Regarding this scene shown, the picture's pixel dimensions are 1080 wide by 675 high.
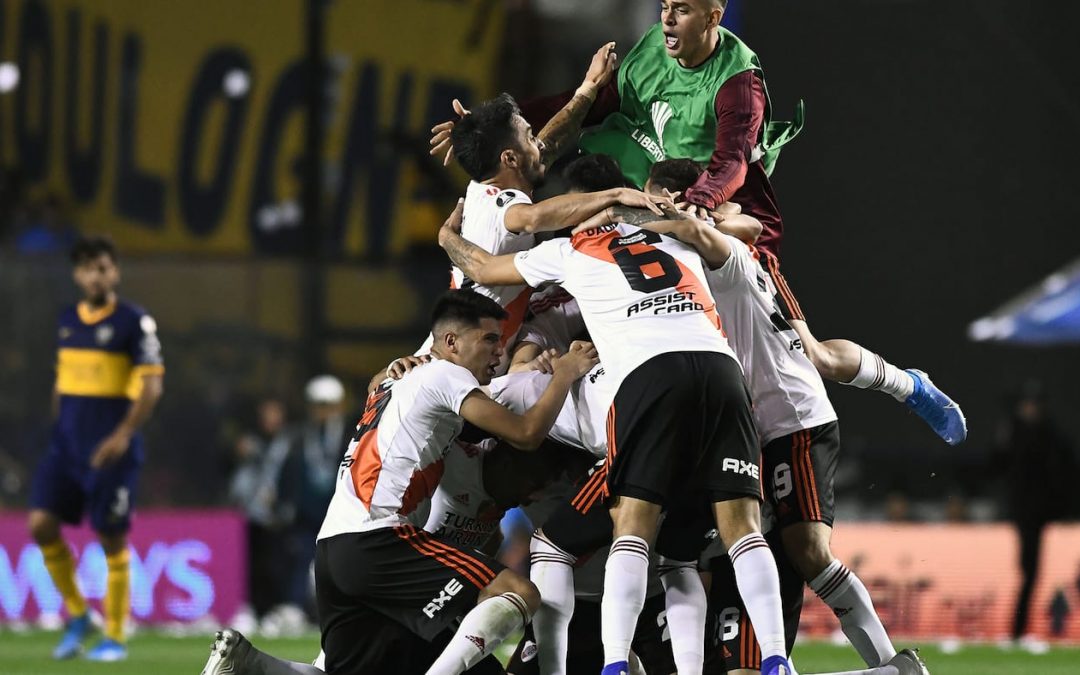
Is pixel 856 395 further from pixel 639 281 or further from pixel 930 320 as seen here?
pixel 639 281

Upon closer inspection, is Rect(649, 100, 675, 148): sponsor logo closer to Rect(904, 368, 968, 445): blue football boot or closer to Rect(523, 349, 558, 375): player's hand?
Rect(523, 349, 558, 375): player's hand

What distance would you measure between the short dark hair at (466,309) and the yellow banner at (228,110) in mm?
11157

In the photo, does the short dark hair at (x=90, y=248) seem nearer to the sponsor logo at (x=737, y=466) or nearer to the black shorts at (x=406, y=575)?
the black shorts at (x=406, y=575)

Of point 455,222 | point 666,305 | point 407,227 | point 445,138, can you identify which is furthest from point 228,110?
point 666,305

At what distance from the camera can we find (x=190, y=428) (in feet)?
55.4

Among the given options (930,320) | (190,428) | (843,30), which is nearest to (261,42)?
(190,428)

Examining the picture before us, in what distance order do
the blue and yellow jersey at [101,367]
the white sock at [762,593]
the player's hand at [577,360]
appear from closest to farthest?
the white sock at [762,593] < the player's hand at [577,360] < the blue and yellow jersey at [101,367]

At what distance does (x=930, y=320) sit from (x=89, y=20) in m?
9.33

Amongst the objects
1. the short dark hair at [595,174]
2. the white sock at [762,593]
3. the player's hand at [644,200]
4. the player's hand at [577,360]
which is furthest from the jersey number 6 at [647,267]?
the white sock at [762,593]

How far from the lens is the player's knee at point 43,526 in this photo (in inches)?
465

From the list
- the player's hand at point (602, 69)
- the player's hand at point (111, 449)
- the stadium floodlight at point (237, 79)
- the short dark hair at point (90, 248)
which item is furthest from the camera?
the stadium floodlight at point (237, 79)

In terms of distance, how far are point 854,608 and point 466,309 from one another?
80.9 inches

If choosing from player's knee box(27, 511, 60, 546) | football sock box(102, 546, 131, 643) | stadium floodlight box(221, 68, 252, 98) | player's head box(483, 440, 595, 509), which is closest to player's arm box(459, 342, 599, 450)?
player's head box(483, 440, 595, 509)

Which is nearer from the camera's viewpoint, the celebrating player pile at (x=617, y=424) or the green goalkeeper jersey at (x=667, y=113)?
the celebrating player pile at (x=617, y=424)
